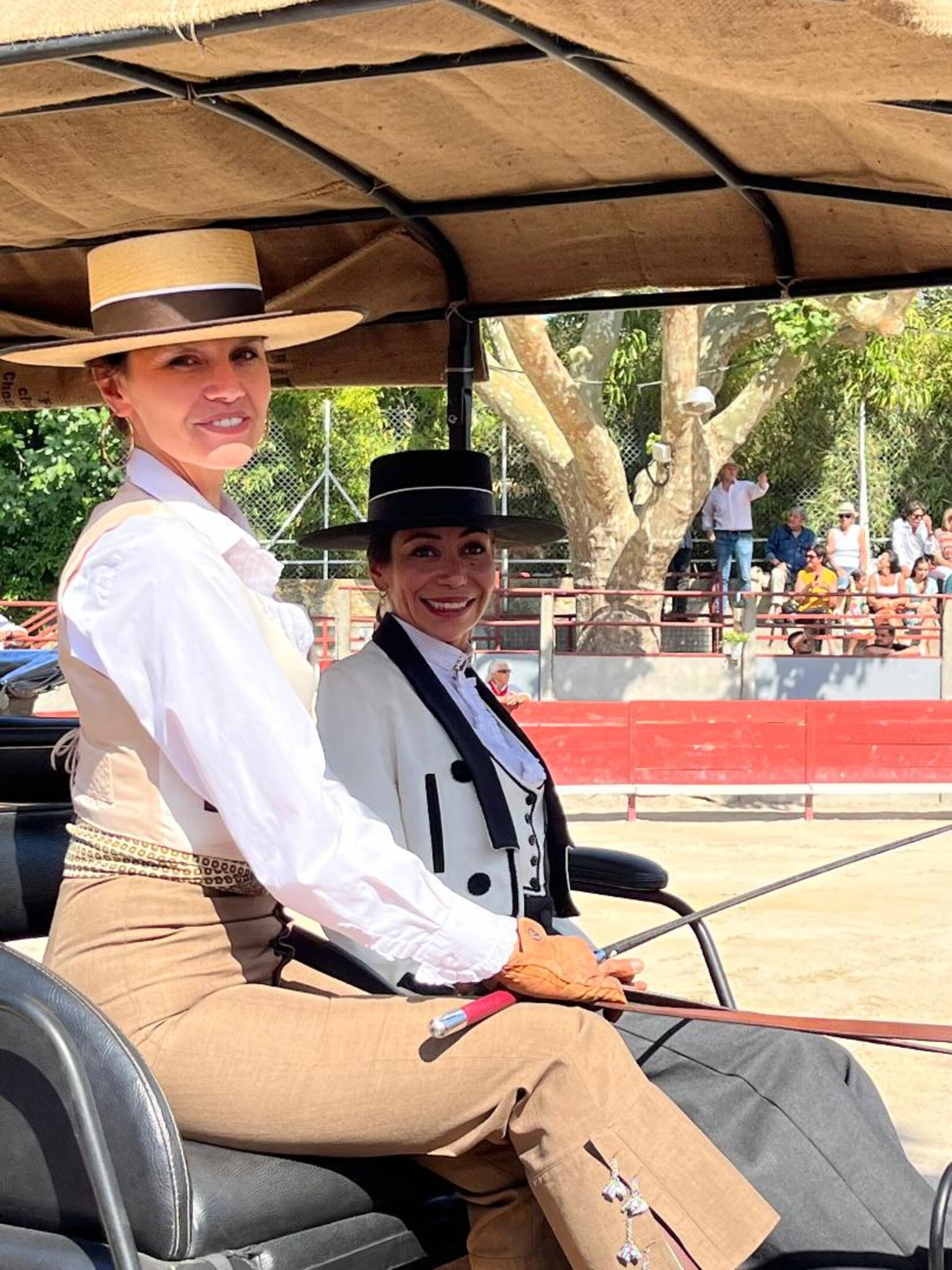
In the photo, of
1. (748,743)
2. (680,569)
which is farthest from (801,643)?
(680,569)

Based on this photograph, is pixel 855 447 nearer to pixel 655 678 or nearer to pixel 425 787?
pixel 655 678

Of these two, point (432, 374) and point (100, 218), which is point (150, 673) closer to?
point (100, 218)

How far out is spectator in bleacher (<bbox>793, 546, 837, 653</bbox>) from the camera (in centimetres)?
1619

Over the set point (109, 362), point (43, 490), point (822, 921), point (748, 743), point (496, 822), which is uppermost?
point (43, 490)

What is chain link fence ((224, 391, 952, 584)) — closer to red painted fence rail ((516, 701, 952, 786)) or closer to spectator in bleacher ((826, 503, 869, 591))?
spectator in bleacher ((826, 503, 869, 591))

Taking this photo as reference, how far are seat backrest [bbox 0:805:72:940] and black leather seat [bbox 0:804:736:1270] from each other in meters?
0.78

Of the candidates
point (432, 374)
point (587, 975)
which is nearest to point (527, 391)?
point (432, 374)

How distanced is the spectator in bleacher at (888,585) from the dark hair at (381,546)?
12993mm

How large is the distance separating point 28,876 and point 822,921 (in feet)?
19.4

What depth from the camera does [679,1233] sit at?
2045mm

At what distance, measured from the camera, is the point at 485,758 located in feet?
10.2

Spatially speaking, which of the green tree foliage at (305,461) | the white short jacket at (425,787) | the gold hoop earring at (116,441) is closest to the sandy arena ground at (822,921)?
the white short jacket at (425,787)

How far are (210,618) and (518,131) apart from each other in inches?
53.9

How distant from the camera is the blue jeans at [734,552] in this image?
61.7ft
